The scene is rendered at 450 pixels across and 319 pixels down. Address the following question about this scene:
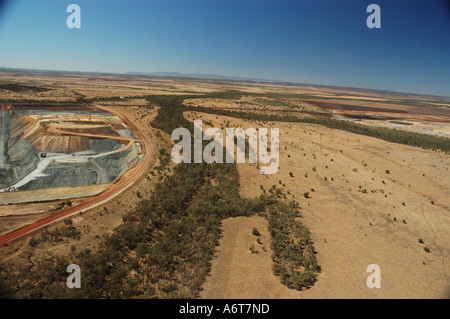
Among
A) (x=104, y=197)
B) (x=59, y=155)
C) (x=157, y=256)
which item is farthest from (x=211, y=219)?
(x=59, y=155)

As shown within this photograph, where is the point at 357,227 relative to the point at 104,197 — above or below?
below

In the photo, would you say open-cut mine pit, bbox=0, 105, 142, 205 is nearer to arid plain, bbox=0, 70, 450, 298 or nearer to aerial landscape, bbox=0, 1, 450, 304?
aerial landscape, bbox=0, 1, 450, 304

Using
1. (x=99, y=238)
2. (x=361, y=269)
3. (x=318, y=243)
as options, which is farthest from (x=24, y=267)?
(x=361, y=269)

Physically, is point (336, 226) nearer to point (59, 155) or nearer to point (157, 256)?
point (157, 256)

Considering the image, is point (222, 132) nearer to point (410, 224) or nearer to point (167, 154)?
point (167, 154)

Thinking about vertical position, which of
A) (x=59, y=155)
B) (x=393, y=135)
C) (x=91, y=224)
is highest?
(x=393, y=135)

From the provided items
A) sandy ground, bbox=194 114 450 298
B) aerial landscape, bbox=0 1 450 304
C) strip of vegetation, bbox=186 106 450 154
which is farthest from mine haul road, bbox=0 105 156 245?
strip of vegetation, bbox=186 106 450 154
